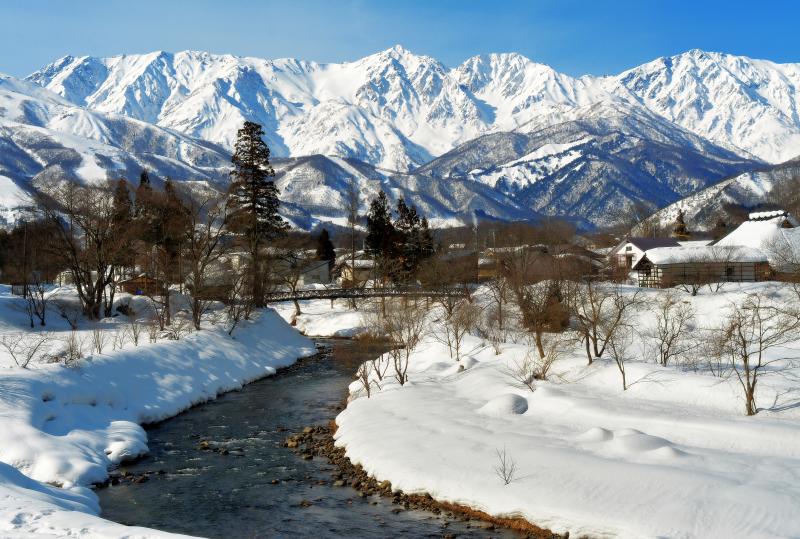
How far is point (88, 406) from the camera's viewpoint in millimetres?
26094

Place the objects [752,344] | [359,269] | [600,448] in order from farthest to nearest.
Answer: [359,269]
[752,344]
[600,448]

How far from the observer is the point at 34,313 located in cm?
4784

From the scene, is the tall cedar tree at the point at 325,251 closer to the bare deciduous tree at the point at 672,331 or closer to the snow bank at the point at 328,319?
the snow bank at the point at 328,319

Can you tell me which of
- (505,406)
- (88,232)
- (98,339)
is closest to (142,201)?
(88,232)

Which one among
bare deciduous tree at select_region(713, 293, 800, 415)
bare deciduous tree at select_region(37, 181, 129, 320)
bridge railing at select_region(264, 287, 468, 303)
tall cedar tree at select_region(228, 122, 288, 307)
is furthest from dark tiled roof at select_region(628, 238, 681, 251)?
bare deciduous tree at select_region(37, 181, 129, 320)

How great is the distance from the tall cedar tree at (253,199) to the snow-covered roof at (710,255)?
3558 centimetres

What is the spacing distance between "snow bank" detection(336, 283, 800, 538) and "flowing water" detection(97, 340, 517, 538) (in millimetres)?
1751

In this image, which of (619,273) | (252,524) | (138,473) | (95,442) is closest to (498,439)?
(252,524)

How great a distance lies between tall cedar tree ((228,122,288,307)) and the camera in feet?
167

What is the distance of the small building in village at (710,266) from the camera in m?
59.9

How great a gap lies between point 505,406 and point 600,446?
5761mm

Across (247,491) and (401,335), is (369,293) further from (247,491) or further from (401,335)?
(247,491)

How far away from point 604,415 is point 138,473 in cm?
1654

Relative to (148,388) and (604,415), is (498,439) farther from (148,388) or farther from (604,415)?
(148,388)
